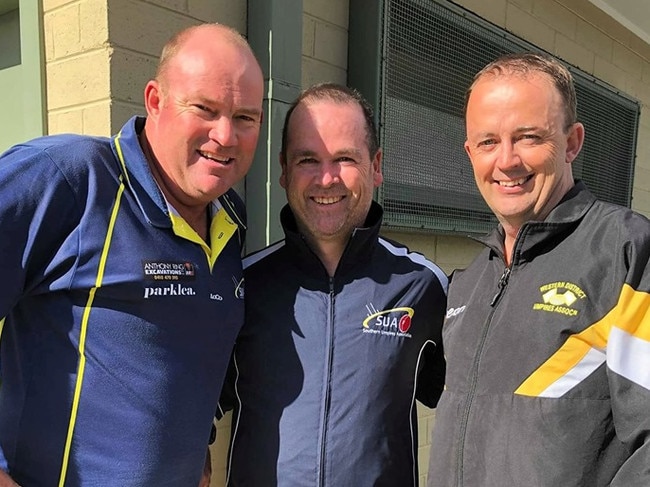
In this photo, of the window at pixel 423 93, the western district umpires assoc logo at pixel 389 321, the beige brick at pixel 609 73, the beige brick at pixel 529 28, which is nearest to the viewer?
the western district umpires assoc logo at pixel 389 321

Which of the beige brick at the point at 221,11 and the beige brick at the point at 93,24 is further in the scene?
the beige brick at the point at 221,11

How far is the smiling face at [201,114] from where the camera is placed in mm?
1631

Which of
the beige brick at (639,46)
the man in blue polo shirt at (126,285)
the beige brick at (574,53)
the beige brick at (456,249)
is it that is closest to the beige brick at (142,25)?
the man in blue polo shirt at (126,285)

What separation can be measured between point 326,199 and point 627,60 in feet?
→ 15.4

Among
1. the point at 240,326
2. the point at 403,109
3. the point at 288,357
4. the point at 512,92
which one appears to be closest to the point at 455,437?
the point at 288,357

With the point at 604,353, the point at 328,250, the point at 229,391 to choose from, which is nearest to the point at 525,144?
the point at 604,353

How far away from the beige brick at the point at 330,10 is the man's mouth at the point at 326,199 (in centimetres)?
119

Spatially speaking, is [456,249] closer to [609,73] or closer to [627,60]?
[609,73]

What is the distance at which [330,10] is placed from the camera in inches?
113

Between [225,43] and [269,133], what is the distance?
738mm

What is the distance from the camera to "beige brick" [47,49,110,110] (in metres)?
2.07

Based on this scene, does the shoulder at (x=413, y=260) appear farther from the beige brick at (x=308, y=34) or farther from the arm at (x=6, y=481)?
the arm at (x=6, y=481)

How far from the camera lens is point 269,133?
241 centimetres

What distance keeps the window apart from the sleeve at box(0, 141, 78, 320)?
72.5 inches
